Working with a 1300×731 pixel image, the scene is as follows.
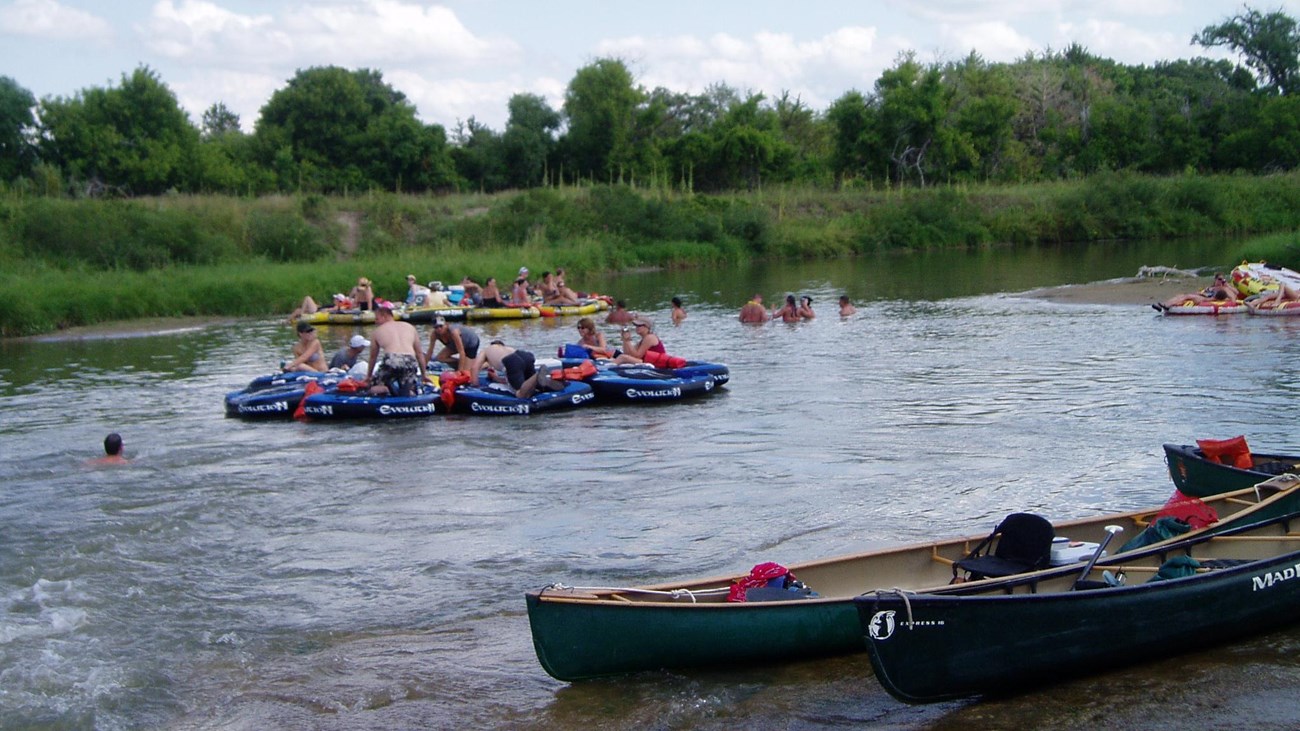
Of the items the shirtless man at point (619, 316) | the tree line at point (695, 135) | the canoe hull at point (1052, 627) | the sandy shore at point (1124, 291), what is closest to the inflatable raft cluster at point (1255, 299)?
the sandy shore at point (1124, 291)

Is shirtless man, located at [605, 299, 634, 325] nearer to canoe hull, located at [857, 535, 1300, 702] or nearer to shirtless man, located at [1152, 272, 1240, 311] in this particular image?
shirtless man, located at [1152, 272, 1240, 311]

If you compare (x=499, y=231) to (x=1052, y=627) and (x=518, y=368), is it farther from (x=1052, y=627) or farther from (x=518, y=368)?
(x=1052, y=627)

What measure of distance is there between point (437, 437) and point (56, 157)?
3626 cm

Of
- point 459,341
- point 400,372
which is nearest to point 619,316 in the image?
point 459,341

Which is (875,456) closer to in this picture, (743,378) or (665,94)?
(743,378)

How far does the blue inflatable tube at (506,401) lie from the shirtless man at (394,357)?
65 centimetres

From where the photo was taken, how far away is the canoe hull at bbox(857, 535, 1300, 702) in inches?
275

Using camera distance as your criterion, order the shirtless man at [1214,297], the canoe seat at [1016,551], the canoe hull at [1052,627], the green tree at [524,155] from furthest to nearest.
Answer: the green tree at [524,155] < the shirtless man at [1214,297] < the canoe seat at [1016,551] < the canoe hull at [1052,627]

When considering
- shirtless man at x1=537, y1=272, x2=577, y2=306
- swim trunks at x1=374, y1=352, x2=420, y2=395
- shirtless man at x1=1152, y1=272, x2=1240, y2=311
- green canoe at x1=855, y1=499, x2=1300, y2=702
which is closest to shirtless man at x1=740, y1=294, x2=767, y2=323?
shirtless man at x1=537, y1=272, x2=577, y2=306

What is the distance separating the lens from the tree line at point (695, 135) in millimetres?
46844

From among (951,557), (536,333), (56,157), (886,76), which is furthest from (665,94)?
(951,557)

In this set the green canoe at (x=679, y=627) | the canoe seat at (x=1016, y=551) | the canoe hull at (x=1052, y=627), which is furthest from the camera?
the canoe seat at (x=1016, y=551)

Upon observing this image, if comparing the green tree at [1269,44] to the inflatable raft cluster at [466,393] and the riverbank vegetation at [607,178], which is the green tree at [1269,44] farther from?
the inflatable raft cluster at [466,393]

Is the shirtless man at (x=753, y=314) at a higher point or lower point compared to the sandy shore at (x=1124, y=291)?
lower
